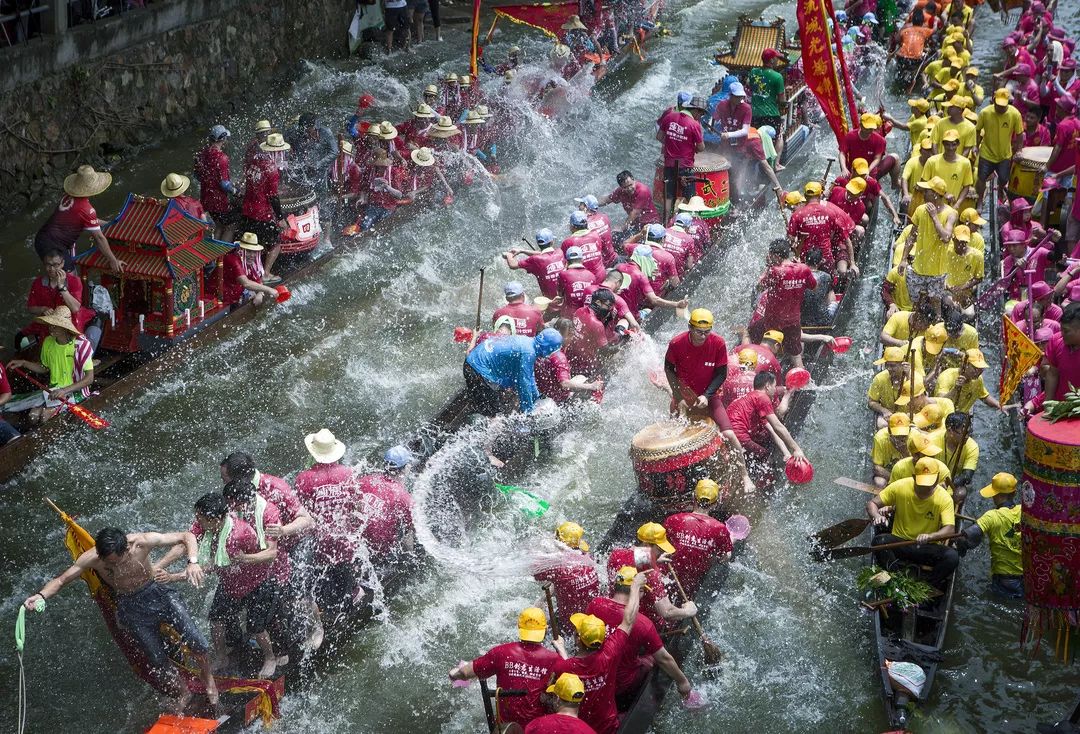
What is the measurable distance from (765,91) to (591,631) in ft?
40.2

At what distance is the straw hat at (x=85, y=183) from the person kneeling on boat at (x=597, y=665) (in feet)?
23.2

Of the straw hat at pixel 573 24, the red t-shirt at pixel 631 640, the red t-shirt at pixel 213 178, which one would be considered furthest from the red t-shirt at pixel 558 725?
the straw hat at pixel 573 24

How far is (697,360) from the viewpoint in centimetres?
1059

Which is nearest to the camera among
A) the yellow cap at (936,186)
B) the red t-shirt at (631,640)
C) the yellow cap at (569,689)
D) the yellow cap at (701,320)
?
the yellow cap at (569,689)

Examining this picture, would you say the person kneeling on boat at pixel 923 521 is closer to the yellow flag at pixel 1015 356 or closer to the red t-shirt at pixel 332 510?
the yellow flag at pixel 1015 356

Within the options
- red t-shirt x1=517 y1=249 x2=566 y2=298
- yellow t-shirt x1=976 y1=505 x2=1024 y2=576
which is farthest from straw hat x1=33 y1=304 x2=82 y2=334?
yellow t-shirt x1=976 y1=505 x2=1024 y2=576

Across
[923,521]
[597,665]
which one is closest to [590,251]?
[923,521]

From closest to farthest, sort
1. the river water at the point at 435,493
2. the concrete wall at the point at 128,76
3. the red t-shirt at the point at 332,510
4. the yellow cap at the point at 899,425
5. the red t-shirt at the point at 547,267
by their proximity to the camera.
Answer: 1. the river water at the point at 435,493
2. the red t-shirt at the point at 332,510
3. the yellow cap at the point at 899,425
4. the red t-shirt at the point at 547,267
5. the concrete wall at the point at 128,76

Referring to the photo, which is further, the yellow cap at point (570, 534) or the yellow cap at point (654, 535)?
the yellow cap at point (570, 534)

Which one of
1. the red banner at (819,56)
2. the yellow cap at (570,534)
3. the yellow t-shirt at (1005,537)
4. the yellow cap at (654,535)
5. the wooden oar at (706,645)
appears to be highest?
the red banner at (819,56)

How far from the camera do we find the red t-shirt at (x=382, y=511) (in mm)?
9109

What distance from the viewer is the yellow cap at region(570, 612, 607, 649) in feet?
24.2

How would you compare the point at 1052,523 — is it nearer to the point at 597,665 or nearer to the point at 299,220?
the point at 597,665

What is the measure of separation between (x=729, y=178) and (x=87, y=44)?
341 inches
